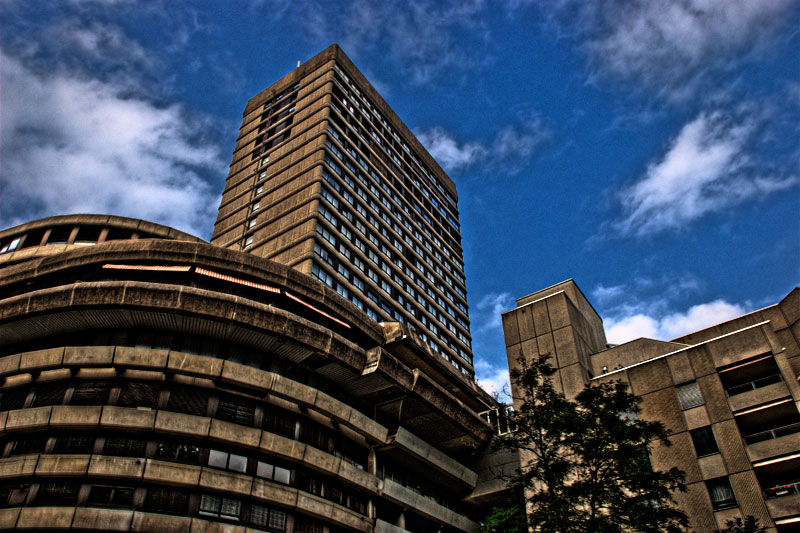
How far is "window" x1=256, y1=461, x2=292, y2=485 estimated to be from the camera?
25.3m

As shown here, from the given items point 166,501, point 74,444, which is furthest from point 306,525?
point 74,444

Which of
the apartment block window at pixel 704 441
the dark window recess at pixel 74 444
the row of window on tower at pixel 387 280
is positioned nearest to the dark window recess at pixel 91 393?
the dark window recess at pixel 74 444

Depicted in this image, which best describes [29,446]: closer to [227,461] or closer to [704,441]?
[227,461]

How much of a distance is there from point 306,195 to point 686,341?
111ft

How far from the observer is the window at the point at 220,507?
913 inches

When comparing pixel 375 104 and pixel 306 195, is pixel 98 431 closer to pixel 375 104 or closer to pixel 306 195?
pixel 306 195

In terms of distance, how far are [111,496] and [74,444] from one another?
2903 mm

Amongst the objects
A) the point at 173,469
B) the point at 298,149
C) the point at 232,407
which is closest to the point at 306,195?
the point at 298,149

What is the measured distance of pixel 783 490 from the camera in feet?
78.2

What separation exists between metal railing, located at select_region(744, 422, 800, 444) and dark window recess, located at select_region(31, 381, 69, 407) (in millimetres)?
29501

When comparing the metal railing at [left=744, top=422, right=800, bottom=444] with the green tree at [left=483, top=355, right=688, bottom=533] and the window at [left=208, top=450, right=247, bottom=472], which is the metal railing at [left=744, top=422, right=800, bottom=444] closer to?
the green tree at [left=483, top=355, right=688, bottom=533]

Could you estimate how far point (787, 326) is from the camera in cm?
2753

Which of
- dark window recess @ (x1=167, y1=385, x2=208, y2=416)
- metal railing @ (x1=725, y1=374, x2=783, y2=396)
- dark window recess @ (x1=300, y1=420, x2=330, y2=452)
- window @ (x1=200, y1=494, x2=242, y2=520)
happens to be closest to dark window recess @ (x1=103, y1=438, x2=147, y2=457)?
dark window recess @ (x1=167, y1=385, x2=208, y2=416)

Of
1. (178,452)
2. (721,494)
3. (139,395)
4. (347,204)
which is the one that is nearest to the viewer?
(178,452)
